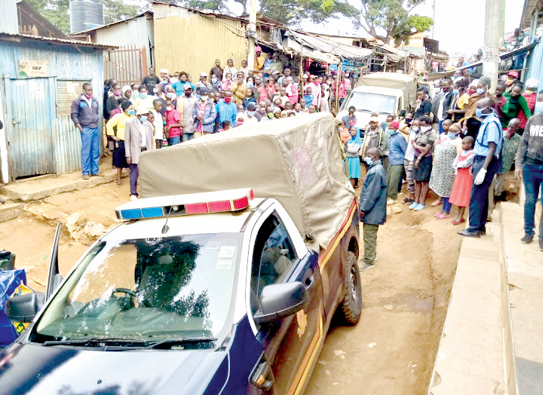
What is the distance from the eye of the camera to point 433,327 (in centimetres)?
536

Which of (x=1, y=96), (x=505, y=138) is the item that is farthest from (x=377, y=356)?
(x=1, y=96)

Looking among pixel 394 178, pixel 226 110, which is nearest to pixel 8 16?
pixel 226 110

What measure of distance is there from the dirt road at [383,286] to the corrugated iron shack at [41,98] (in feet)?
3.64

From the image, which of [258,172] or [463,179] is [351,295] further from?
[463,179]

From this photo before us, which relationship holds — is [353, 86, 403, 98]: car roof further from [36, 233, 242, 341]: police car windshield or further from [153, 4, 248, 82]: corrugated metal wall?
[36, 233, 242, 341]: police car windshield

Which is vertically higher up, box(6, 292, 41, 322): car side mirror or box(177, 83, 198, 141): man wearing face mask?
box(177, 83, 198, 141): man wearing face mask

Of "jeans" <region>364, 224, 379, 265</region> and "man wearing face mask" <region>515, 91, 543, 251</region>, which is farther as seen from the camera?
"jeans" <region>364, 224, 379, 265</region>

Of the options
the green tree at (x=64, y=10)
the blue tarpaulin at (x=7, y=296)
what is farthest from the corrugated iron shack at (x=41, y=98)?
the green tree at (x=64, y=10)

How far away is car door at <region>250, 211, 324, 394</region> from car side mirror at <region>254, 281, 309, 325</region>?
2.9 inches

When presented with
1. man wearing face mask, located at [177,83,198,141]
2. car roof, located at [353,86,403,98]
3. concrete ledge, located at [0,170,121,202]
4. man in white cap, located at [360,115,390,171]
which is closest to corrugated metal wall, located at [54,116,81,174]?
concrete ledge, located at [0,170,121,202]

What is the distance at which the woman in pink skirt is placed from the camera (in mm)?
8359

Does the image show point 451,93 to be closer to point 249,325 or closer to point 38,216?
point 38,216

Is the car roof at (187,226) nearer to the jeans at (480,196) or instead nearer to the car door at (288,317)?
the car door at (288,317)

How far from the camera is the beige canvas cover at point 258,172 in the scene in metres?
4.24
